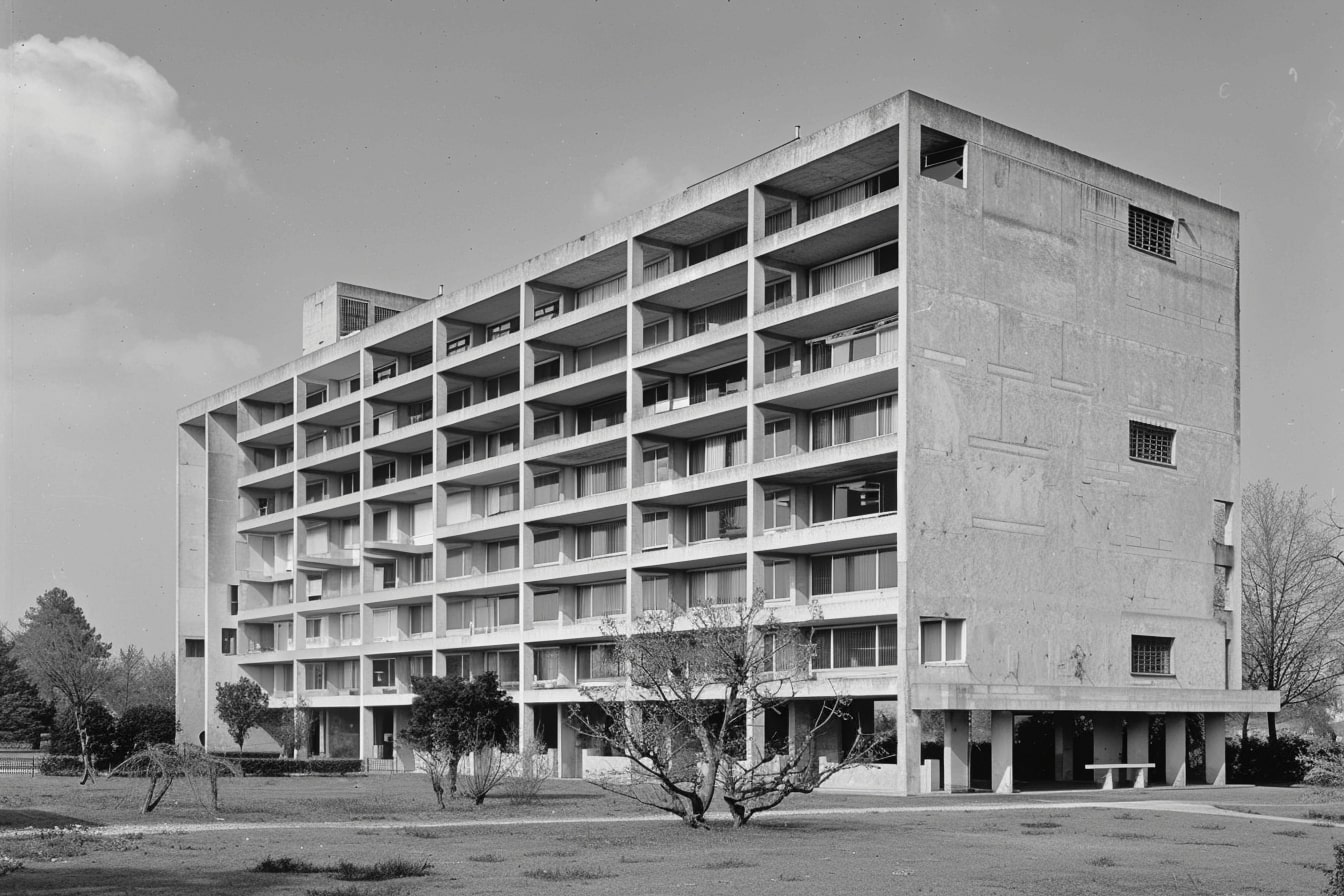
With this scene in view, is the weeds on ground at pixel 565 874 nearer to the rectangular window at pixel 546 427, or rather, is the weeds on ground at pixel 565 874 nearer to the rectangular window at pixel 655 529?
the rectangular window at pixel 655 529

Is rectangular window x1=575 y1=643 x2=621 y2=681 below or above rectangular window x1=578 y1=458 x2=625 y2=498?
below

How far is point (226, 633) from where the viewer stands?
104750mm

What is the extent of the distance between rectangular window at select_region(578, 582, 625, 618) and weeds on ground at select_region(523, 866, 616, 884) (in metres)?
47.2

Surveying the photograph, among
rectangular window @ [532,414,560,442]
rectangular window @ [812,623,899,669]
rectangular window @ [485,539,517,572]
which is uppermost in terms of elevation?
rectangular window @ [532,414,560,442]

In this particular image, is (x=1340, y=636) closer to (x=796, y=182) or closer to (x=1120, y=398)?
(x=1120, y=398)

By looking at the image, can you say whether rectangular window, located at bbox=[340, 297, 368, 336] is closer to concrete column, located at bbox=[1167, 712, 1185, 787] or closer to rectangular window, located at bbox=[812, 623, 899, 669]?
rectangular window, located at bbox=[812, 623, 899, 669]

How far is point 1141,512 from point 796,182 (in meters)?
20.2

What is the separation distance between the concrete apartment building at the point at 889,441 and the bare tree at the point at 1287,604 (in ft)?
48.1

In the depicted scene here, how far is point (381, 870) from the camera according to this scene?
24.6 m

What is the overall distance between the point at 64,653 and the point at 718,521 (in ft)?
130

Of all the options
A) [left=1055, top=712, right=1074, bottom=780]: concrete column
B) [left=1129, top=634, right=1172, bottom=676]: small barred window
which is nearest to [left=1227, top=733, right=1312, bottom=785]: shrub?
[left=1129, top=634, right=1172, bottom=676]: small barred window

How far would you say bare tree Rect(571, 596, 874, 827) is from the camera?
3422 cm

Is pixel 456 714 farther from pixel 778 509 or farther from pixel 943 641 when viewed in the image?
pixel 943 641

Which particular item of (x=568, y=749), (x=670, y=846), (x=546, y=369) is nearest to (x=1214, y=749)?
(x=568, y=749)
